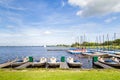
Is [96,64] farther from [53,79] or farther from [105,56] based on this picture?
[105,56]

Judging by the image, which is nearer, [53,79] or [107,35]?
[53,79]

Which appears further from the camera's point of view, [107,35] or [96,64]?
[107,35]

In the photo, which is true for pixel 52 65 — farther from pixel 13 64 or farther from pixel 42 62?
pixel 13 64

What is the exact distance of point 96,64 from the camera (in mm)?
31406

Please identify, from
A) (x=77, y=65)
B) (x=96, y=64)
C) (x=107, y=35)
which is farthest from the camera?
(x=107, y=35)

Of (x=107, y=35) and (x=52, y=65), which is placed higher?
(x=107, y=35)

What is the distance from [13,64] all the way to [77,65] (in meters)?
12.3

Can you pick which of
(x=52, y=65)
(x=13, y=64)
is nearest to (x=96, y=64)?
(x=52, y=65)

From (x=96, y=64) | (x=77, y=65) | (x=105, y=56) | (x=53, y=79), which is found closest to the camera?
(x=53, y=79)

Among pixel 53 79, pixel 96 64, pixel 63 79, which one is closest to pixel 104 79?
pixel 63 79

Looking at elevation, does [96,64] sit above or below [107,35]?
below

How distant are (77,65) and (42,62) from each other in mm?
6937

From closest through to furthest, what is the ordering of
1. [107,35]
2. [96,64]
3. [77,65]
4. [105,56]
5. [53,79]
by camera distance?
[53,79] → [77,65] → [96,64] → [105,56] → [107,35]

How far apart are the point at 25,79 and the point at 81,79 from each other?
470cm
